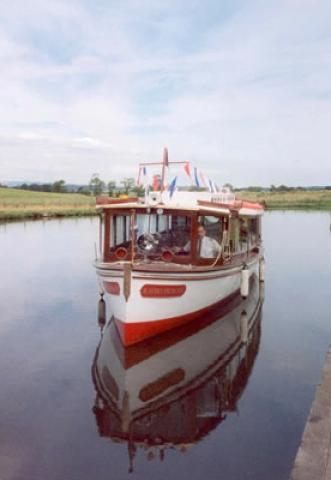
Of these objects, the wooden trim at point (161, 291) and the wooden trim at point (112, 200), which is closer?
the wooden trim at point (161, 291)

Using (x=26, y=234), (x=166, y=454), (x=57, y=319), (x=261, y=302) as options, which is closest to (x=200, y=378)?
(x=166, y=454)

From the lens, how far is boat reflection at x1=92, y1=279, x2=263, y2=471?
8273mm

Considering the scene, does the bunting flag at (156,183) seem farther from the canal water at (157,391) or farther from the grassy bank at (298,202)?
the grassy bank at (298,202)

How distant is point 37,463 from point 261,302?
11.6 meters

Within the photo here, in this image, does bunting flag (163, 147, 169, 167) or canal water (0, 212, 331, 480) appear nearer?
canal water (0, 212, 331, 480)

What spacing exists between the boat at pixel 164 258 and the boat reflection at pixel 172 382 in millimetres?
544

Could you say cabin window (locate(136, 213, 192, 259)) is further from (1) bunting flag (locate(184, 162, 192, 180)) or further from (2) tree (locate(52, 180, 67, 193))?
(2) tree (locate(52, 180, 67, 193))

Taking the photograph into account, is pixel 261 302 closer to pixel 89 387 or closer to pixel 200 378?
pixel 200 378

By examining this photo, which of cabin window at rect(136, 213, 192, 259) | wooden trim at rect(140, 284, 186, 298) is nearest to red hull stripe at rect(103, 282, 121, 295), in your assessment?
wooden trim at rect(140, 284, 186, 298)

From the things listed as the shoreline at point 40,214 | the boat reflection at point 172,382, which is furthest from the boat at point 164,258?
the shoreline at point 40,214

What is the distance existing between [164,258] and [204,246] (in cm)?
135

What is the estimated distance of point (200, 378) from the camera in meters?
10.6

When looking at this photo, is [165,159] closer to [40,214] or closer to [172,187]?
[172,187]

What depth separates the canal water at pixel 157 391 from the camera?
7.25m
